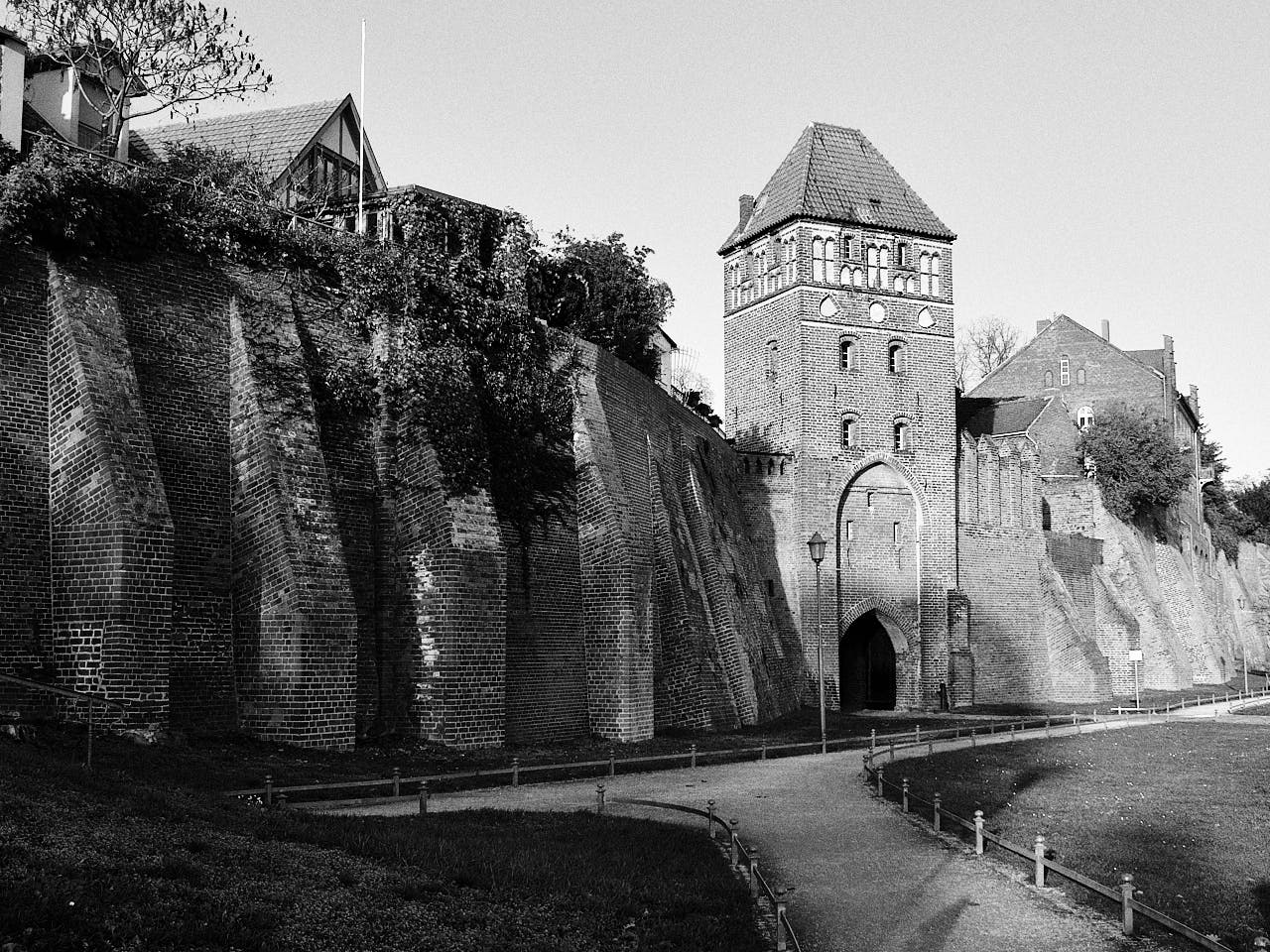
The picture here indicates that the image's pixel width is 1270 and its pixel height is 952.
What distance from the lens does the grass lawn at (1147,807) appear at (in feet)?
42.7

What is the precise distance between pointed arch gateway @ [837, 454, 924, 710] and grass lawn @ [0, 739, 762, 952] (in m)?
30.5

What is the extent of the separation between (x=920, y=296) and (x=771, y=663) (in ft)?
50.3

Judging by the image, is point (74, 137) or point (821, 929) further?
point (74, 137)

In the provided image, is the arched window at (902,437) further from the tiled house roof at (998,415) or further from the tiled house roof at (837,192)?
the tiled house roof at (998,415)

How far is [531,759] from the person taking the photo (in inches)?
838

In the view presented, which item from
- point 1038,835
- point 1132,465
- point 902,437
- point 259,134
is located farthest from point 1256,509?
point 1038,835

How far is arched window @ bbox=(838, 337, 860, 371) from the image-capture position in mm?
44688

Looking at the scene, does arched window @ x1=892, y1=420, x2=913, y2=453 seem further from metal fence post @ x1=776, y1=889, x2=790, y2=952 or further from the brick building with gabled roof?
metal fence post @ x1=776, y1=889, x2=790, y2=952

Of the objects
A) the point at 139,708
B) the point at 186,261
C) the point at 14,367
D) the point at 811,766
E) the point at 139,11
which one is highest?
the point at 139,11

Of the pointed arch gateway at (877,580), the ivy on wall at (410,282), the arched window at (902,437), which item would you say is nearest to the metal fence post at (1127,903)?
the ivy on wall at (410,282)

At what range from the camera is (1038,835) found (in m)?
14.7

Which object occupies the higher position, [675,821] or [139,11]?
[139,11]

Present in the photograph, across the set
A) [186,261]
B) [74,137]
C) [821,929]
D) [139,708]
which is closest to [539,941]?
[821,929]

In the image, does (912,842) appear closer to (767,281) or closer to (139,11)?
(139,11)
